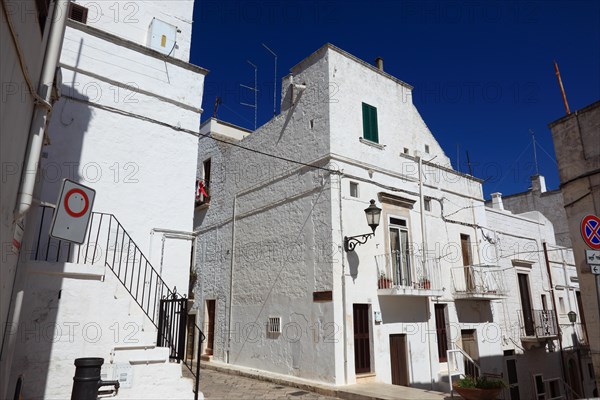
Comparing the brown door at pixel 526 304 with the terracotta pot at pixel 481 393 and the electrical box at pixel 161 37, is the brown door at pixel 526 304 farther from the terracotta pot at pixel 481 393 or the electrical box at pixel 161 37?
the electrical box at pixel 161 37

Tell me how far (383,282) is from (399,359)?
2139 mm

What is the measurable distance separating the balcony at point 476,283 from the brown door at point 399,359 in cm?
279

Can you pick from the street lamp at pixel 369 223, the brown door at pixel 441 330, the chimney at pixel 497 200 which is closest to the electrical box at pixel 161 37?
the street lamp at pixel 369 223

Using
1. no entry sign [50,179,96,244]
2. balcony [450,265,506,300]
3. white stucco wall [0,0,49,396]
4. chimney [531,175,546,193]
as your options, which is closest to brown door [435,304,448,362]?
balcony [450,265,506,300]

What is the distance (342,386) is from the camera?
981 cm

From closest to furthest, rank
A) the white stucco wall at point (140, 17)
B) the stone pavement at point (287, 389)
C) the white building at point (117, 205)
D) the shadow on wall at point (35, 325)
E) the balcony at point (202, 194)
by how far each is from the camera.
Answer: the shadow on wall at point (35, 325) < the white building at point (117, 205) < the stone pavement at point (287, 389) < the white stucco wall at point (140, 17) < the balcony at point (202, 194)

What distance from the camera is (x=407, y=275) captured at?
471 inches

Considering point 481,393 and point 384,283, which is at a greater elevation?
point 384,283

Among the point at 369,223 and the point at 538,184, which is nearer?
the point at 369,223

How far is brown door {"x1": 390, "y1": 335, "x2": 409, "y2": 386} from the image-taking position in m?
11.1

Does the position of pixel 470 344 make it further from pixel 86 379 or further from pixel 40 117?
pixel 40 117

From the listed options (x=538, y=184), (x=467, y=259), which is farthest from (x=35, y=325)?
(x=538, y=184)

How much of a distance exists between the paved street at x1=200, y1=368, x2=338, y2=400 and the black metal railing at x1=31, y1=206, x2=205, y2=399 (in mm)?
2206

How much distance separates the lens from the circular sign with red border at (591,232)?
19.9ft
